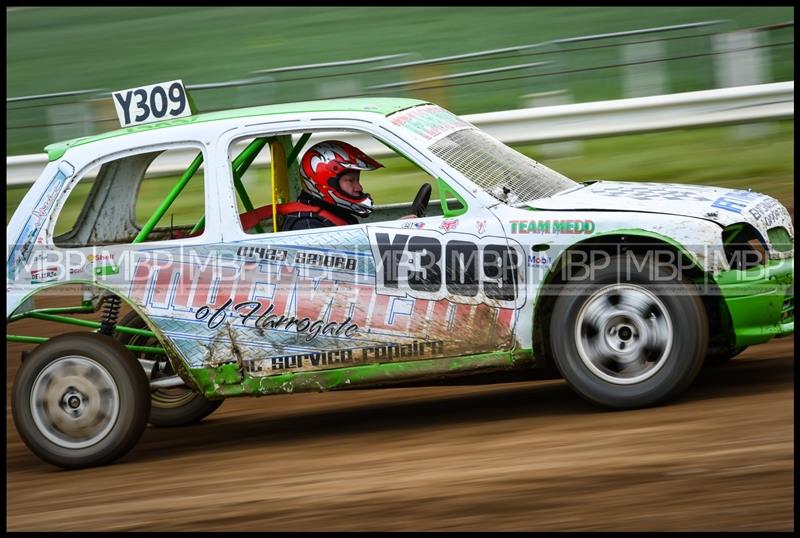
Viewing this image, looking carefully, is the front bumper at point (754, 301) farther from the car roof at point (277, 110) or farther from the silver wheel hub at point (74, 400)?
the silver wheel hub at point (74, 400)

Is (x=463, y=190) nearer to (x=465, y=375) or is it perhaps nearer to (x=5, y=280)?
(x=465, y=375)

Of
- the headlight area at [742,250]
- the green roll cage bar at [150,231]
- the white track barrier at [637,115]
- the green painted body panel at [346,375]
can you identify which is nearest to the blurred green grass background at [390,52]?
the white track barrier at [637,115]

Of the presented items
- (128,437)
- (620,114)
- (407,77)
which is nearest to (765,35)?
(620,114)

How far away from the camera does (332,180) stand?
6758mm

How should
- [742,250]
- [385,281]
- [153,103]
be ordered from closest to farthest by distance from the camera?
1. [742,250]
2. [385,281]
3. [153,103]

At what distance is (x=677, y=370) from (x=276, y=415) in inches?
116

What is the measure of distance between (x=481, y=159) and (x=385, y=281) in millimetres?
951

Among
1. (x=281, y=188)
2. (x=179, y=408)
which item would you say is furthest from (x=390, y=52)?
(x=281, y=188)

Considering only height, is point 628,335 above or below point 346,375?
above

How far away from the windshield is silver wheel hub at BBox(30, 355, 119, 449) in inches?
86.0

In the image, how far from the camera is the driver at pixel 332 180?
22.2 feet

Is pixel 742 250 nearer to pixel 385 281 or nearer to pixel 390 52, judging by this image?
pixel 385 281

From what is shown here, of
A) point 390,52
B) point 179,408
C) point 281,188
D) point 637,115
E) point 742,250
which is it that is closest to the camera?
point 742,250

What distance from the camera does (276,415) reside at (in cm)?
792
